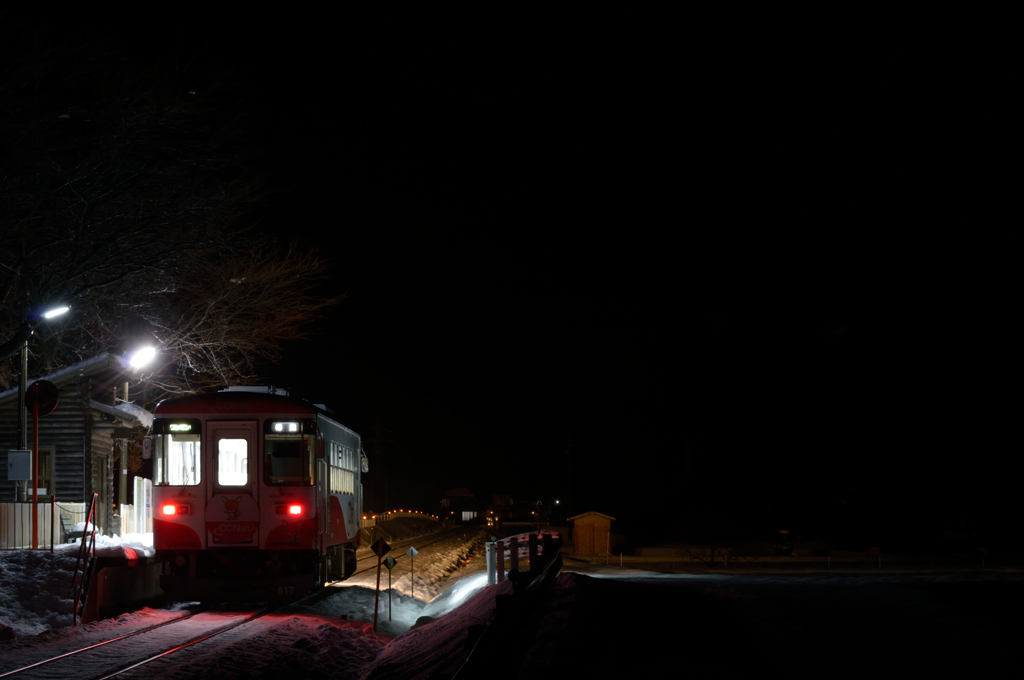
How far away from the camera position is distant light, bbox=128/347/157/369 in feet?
80.7

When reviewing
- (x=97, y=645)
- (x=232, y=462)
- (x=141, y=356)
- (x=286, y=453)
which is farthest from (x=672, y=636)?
(x=141, y=356)

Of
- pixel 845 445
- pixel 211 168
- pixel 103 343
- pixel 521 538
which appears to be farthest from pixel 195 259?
pixel 845 445

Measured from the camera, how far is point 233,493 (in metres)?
15.0

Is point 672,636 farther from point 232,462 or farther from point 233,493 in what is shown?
point 232,462

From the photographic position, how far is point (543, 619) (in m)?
7.94

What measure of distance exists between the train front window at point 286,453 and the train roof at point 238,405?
0.76 feet

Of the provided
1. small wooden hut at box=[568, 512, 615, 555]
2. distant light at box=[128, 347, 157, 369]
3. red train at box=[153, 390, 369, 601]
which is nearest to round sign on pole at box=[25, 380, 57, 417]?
distant light at box=[128, 347, 157, 369]

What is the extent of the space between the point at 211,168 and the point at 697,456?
3295 cm

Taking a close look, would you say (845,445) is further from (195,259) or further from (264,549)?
(264,549)

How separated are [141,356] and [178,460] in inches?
433

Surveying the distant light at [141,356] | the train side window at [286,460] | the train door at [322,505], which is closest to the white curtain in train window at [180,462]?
the train side window at [286,460]

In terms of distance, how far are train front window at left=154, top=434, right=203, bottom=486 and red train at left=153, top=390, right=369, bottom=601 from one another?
16 mm

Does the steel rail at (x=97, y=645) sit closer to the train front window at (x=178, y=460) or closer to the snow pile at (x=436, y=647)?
the train front window at (x=178, y=460)

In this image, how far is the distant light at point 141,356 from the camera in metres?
24.6
